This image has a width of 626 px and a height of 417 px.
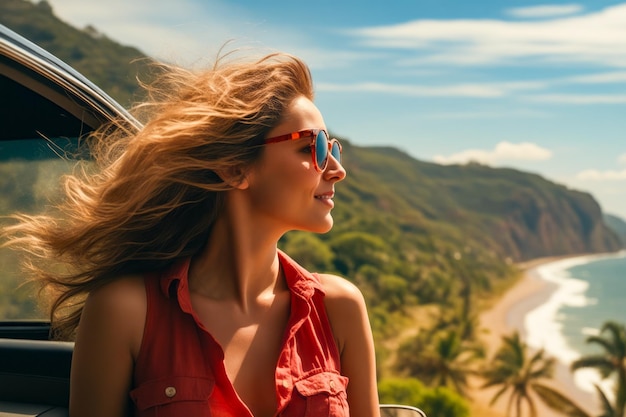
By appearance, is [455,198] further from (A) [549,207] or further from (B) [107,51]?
(B) [107,51]

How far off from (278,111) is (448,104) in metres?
199

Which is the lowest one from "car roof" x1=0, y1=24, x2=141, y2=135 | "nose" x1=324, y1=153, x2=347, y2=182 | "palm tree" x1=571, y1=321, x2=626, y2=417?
"palm tree" x1=571, y1=321, x2=626, y2=417

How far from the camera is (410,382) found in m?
67.2

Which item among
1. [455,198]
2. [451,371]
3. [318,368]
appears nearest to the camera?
Answer: [318,368]

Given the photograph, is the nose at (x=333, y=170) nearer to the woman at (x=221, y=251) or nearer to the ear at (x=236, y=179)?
the woman at (x=221, y=251)

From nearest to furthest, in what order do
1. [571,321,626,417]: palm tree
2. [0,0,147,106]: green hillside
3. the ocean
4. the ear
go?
the ear < [571,321,626,417]: palm tree < [0,0,147,106]: green hillside < the ocean

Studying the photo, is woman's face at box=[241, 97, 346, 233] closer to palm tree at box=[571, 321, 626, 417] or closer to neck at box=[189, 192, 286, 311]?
neck at box=[189, 192, 286, 311]

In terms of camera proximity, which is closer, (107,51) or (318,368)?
(318,368)

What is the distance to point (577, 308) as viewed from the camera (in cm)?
13000

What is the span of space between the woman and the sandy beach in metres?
76.9

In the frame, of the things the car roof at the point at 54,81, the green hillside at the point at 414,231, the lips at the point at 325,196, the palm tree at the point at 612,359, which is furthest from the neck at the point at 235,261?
the palm tree at the point at 612,359

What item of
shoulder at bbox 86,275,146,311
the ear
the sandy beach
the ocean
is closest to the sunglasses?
the ear

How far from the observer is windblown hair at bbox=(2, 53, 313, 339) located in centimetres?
244

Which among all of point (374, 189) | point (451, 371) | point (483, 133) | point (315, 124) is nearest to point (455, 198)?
point (483, 133)
